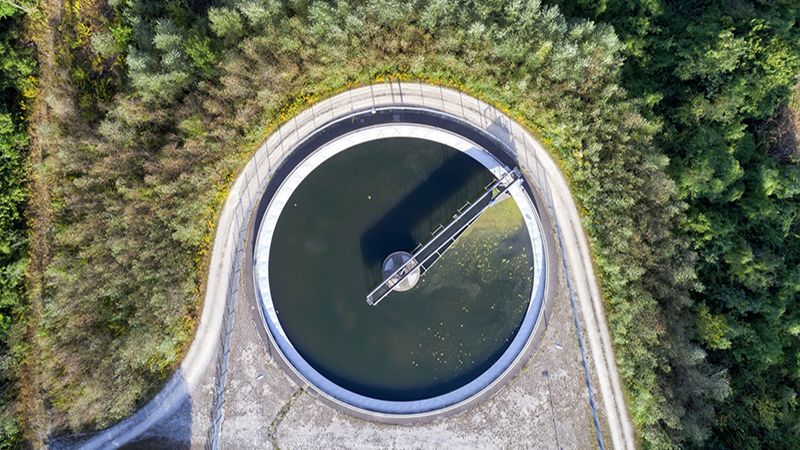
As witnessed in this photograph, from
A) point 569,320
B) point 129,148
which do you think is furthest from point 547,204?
point 129,148

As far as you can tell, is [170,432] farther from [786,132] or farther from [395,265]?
[786,132]

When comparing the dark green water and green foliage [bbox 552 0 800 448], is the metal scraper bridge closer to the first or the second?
the dark green water

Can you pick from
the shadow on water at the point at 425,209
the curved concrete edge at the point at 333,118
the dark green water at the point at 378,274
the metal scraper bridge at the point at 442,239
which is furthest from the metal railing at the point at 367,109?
the shadow on water at the point at 425,209

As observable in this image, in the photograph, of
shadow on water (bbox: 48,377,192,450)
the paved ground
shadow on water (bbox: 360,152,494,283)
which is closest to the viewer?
shadow on water (bbox: 48,377,192,450)

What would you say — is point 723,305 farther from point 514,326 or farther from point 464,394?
point 464,394

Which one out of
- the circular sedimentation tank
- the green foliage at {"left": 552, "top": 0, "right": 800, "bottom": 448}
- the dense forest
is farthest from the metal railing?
the green foliage at {"left": 552, "top": 0, "right": 800, "bottom": 448}

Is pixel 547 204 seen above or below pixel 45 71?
below

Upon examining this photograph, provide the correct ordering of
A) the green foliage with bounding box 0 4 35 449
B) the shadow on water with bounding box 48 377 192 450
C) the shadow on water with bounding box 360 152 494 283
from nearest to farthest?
the green foliage with bounding box 0 4 35 449, the shadow on water with bounding box 48 377 192 450, the shadow on water with bounding box 360 152 494 283
